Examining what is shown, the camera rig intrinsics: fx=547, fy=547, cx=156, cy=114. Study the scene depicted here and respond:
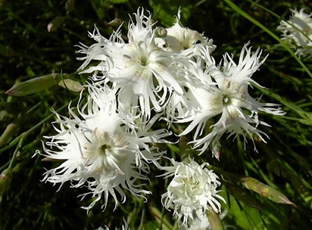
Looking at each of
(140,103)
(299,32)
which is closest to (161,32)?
(140,103)

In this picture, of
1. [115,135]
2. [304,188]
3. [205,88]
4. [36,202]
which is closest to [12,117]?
[36,202]

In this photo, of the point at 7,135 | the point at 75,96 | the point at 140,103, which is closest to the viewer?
the point at 140,103

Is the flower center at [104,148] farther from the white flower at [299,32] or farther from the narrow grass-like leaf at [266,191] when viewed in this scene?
the white flower at [299,32]

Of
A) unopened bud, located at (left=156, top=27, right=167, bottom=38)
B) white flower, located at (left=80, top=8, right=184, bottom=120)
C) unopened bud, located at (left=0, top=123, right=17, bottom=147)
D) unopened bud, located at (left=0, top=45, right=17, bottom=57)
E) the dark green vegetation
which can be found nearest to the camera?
white flower, located at (left=80, top=8, right=184, bottom=120)

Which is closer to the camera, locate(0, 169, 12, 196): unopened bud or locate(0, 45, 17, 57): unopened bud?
locate(0, 169, 12, 196): unopened bud

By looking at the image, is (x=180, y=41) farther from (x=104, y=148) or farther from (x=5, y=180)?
(x=5, y=180)

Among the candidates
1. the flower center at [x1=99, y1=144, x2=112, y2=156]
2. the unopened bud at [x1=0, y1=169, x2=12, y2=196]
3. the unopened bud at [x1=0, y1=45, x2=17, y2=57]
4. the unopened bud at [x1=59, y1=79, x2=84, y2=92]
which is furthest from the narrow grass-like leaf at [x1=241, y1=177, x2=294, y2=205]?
the unopened bud at [x1=0, y1=45, x2=17, y2=57]

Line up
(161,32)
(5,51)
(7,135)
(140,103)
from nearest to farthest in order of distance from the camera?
1. (140,103)
2. (161,32)
3. (7,135)
4. (5,51)

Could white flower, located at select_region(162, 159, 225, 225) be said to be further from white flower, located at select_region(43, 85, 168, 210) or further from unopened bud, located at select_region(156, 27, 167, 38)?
unopened bud, located at select_region(156, 27, 167, 38)
